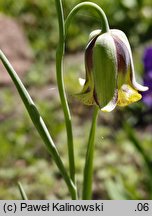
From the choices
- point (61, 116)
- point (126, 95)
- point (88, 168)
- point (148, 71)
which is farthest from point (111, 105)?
point (61, 116)

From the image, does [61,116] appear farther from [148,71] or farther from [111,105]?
[111,105]

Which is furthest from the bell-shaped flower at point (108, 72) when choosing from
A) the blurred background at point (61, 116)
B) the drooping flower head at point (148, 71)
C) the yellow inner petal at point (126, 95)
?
the drooping flower head at point (148, 71)

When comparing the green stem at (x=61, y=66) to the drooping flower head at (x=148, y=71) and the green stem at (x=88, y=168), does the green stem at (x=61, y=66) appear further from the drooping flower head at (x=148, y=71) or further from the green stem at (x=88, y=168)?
the drooping flower head at (x=148, y=71)

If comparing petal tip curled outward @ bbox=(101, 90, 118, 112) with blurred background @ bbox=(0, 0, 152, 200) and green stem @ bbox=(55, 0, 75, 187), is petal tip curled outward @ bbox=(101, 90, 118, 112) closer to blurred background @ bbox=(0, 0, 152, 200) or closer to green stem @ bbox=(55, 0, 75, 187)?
green stem @ bbox=(55, 0, 75, 187)

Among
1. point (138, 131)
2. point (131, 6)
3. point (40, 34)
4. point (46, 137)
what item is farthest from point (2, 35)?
point (46, 137)

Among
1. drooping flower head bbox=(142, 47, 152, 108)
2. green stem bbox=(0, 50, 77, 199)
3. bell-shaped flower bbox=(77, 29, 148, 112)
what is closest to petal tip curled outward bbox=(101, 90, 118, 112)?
bell-shaped flower bbox=(77, 29, 148, 112)

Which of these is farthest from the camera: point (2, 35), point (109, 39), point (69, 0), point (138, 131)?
point (69, 0)

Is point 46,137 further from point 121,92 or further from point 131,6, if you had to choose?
point 131,6
